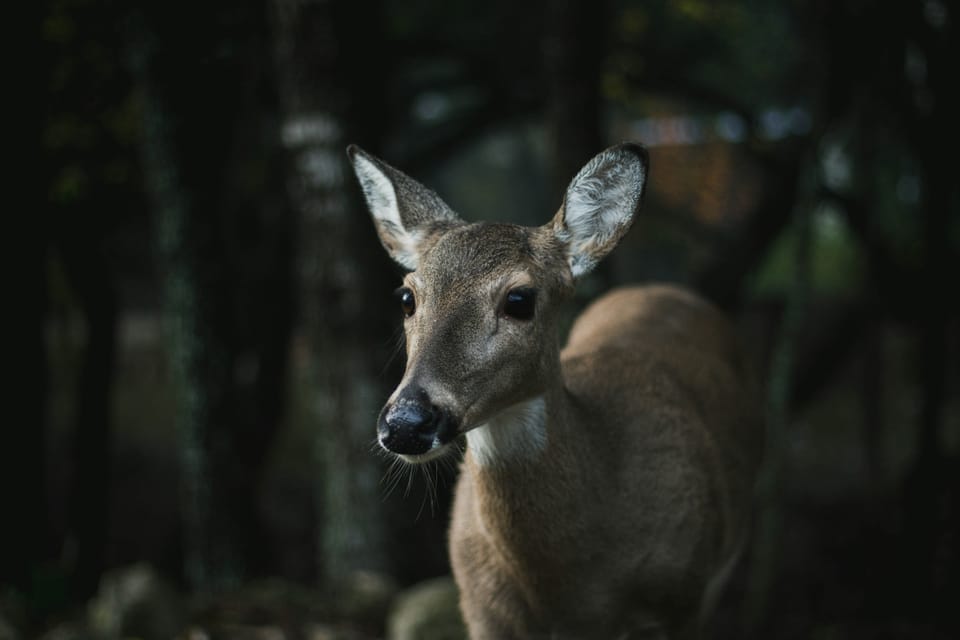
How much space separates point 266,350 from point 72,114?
10.3ft

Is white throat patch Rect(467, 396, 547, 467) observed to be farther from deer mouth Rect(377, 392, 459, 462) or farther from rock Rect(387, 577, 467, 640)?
rock Rect(387, 577, 467, 640)

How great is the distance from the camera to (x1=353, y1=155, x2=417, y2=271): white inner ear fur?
166 inches

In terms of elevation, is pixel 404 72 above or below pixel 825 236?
above

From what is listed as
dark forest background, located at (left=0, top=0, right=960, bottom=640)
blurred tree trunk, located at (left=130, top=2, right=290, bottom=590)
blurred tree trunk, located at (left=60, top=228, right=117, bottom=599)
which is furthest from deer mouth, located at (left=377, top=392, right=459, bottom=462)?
blurred tree trunk, located at (left=60, top=228, right=117, bottom=599)

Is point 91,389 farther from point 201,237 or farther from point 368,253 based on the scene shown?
point 368,253

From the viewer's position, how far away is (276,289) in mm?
11656

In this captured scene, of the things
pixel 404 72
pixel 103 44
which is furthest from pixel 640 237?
pixel 103 44

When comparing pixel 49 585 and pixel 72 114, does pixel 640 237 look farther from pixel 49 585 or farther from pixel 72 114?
pixel 49 585

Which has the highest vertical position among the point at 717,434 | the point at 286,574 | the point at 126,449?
the point at 717,434

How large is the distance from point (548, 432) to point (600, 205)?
0.88 metres

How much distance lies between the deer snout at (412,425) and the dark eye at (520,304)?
58 centimetres

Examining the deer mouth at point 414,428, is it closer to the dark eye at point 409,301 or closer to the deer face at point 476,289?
the deer face at point 476,289

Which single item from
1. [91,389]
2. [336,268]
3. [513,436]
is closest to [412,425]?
[513,436]

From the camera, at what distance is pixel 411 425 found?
3018mm
